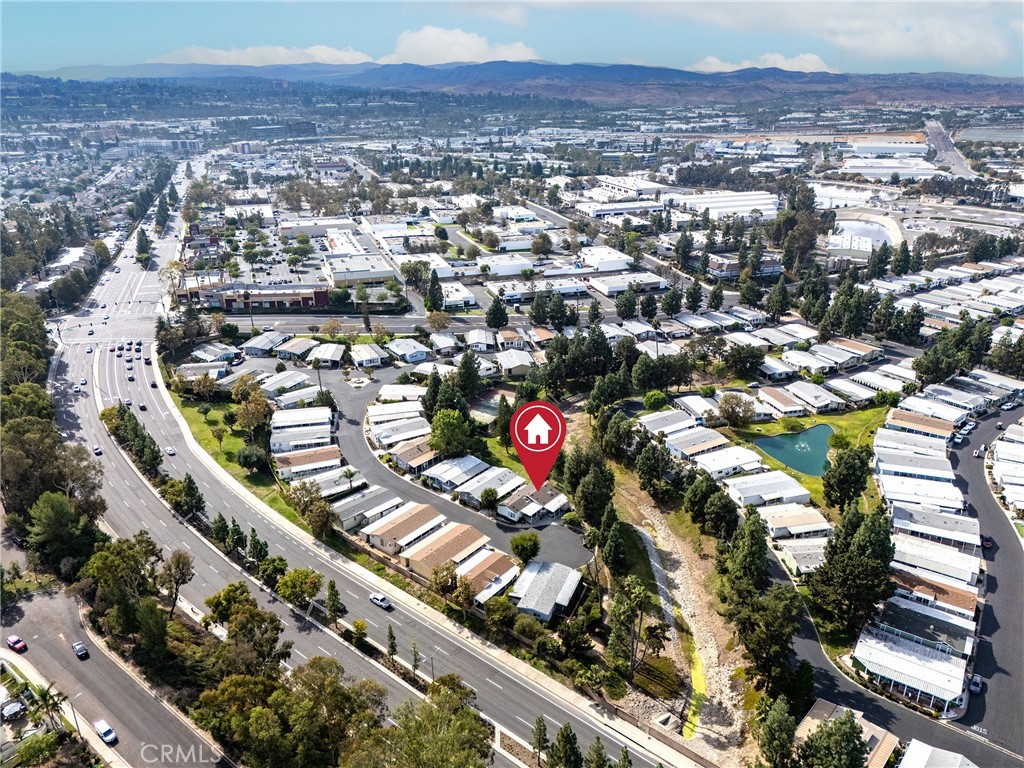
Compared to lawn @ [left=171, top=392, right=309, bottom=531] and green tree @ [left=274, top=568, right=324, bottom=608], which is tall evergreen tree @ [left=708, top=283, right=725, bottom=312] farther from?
green tree @ [left=274, top=568, right=324, bottom=608]

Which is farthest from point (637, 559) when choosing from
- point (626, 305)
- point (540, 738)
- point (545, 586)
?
point (626, 305)

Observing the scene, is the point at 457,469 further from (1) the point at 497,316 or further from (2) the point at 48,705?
(1) the point at 497,316

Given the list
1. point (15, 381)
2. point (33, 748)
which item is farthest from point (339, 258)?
point (33, 748)

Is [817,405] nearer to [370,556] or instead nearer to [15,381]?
[370,556]

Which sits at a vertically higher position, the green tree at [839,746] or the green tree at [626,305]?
the green tree at [626,305]

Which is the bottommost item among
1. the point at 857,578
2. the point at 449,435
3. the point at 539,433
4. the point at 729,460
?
the point at 729,460

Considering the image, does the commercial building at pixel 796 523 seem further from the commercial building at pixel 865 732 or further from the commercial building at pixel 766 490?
the commercial building at pixel 865 732

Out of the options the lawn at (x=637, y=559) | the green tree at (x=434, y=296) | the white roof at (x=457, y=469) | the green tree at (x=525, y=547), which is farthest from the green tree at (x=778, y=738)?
the green tree at (x=434, y=296)
